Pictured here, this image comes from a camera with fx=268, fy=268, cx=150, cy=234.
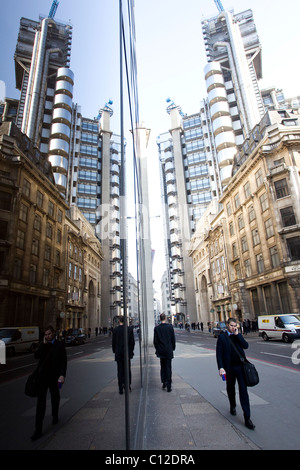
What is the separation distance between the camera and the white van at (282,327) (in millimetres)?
18328

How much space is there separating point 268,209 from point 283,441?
31.8m

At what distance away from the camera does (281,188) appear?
3091 cm

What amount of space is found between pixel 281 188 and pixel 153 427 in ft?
104

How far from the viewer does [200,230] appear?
2534 inches

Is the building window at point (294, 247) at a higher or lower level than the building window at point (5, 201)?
lower

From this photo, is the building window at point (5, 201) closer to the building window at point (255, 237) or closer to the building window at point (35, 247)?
the building window at point (35, 247)

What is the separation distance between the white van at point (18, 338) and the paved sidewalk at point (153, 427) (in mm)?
16131

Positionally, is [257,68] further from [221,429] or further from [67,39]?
[221,429]

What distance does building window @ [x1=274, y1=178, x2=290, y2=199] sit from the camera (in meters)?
30.5

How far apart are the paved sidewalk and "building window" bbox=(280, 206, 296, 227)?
28.0 metres

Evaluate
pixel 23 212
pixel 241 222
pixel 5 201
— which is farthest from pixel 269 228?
pixel 5 201

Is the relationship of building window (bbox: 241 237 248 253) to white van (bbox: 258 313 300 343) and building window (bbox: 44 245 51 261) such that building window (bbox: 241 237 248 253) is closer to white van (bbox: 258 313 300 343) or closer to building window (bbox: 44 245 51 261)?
white van (bbox: 258 313 300 343)

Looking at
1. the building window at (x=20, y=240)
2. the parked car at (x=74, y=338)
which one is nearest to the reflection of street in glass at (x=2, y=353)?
the parked car at (x=74, y=338)

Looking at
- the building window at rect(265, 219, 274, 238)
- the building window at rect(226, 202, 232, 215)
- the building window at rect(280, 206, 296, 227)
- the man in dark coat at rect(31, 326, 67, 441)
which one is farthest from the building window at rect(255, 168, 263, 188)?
the man in dark coat at rect(31, 326, 67, 441)
